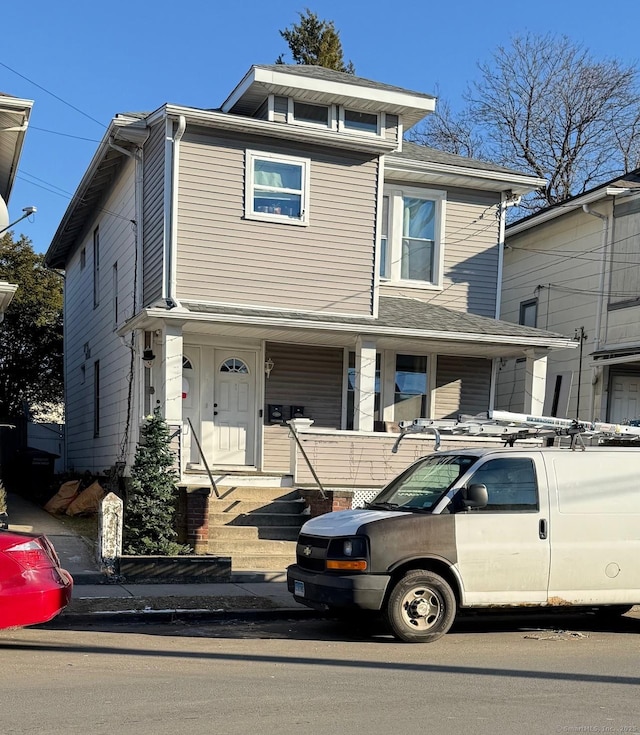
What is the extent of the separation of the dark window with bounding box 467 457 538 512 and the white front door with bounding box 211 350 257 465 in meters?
7.88

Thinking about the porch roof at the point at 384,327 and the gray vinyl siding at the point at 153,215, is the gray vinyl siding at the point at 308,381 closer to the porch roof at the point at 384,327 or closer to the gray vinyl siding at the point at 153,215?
the porch roof at the point at 384,327

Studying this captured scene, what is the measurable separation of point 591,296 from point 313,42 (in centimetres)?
1684

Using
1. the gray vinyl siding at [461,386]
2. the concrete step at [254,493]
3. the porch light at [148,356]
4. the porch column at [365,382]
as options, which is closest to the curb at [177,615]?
the concrete step at [254,493]

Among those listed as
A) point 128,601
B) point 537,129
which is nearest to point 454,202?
point 128,601

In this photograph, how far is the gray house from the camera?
14.4 meters

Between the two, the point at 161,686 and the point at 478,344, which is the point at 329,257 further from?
the point at 161,686

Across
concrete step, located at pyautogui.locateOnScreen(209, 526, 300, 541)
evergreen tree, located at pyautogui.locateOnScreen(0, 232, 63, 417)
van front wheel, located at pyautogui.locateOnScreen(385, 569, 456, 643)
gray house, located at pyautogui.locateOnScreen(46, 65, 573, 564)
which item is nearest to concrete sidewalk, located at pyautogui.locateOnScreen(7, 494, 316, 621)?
concrete step, located at pyautogui.locateOnScreen(209, 526, 300, 541)

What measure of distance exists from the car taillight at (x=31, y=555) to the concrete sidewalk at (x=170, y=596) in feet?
5.74

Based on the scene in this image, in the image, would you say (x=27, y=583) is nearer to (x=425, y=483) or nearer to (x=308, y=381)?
(x=425, y=483)

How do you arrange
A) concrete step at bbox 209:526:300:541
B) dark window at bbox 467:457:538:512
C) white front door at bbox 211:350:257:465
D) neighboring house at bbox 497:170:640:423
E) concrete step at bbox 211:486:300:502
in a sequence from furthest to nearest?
neighboring house at bbox 497:170:640:423 → white front door at bbox 211:350:257:465 → concrete step at bbox 211:486:300:502 → concrete step at bbox 209:526:300:541 → dark window at bbox 467:457:538:512

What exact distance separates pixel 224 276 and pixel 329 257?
6.51ft

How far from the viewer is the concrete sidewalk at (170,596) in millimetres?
9227

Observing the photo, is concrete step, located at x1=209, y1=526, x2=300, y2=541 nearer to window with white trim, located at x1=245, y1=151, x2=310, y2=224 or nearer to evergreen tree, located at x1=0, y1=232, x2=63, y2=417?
window with white trim, located at x1=245, y1=151, x2=310, y2=224

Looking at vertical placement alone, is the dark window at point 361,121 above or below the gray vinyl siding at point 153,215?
above
